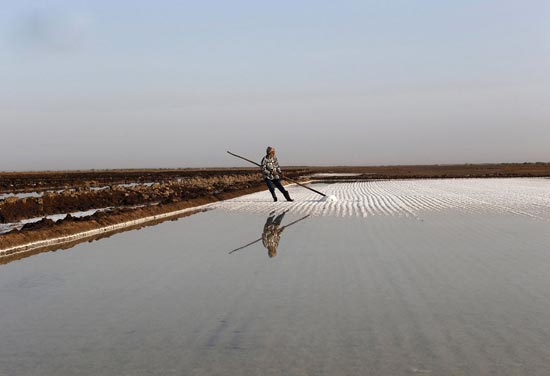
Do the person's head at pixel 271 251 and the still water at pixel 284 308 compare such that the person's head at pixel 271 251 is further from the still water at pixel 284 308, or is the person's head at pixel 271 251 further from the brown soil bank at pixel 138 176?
the brown soil bank at pixel 138 176

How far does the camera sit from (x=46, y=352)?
13.2ft

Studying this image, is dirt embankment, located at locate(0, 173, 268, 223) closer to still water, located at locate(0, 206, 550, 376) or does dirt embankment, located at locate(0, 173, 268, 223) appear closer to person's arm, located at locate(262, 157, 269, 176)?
person's arm, located at locate(262, 157, 269, 176)

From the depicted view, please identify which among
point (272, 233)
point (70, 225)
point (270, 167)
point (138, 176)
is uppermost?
point (270, 167)

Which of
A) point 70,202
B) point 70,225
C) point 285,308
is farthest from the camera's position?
Result: point 70,202

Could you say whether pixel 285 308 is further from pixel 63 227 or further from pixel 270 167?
pixel 270 167

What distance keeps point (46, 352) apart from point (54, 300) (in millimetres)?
1704

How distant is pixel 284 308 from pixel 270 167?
13.8 meters

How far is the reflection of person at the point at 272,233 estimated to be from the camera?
8.69 m

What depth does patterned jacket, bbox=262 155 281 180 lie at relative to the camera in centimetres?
1875

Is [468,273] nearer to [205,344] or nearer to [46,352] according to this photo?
[205,344]

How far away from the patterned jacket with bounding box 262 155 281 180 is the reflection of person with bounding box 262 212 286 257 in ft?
14.6

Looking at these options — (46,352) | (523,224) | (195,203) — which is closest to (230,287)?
(46,352)

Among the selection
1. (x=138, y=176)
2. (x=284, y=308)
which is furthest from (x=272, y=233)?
(x=138, y=176)

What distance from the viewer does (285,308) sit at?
Answer: 506 cm
